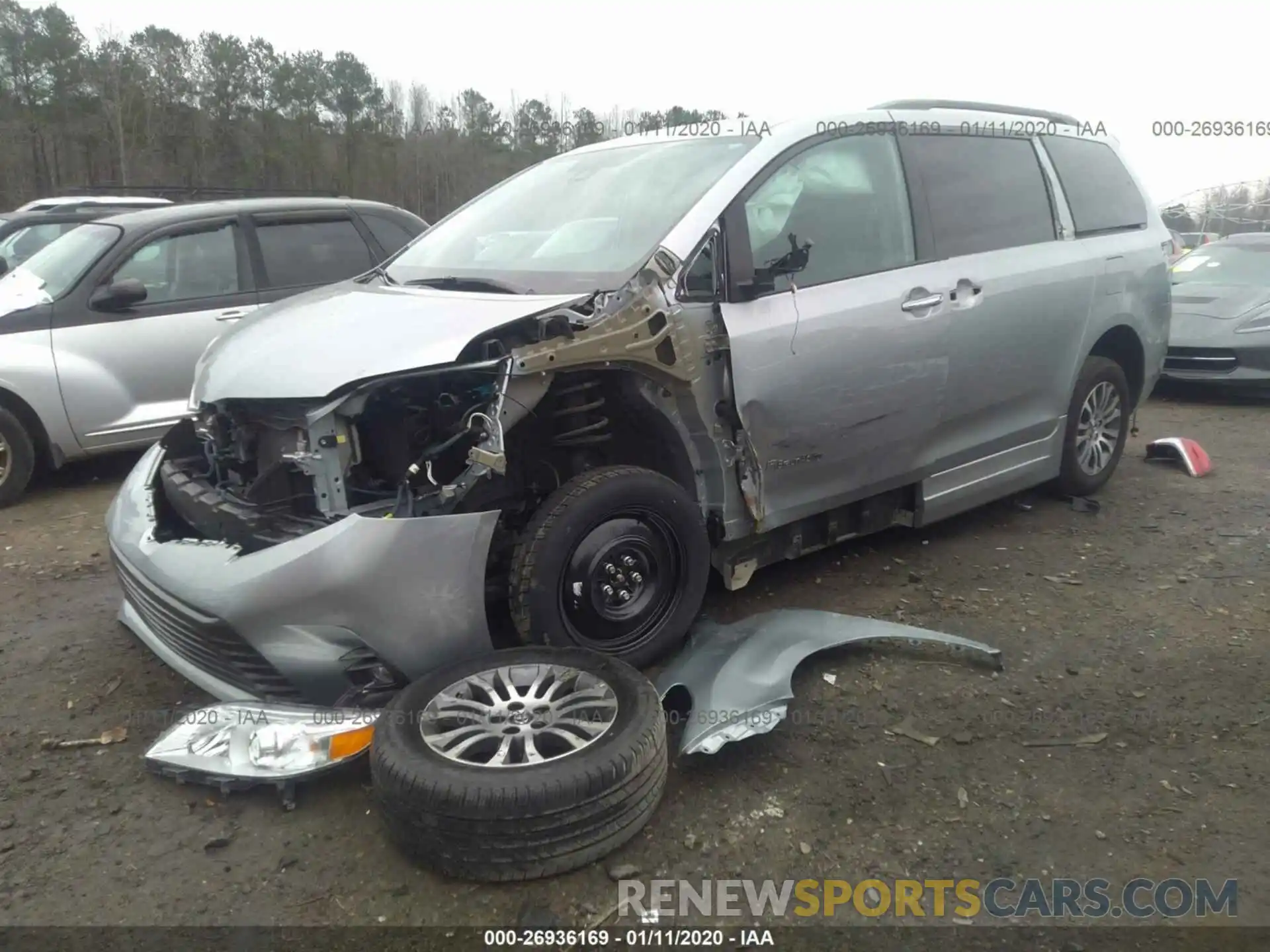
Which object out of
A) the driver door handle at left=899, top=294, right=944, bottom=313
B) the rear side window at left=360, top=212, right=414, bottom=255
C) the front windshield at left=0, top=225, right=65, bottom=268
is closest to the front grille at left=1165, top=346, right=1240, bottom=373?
the driver door handle at left=899, top=294, right=944, bottom=313

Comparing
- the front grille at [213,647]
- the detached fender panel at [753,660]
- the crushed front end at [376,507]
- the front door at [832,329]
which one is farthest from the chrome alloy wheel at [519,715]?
the front door at [832,329]

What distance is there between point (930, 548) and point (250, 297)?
4316mm

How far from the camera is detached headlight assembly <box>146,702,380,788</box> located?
2408 millimetres

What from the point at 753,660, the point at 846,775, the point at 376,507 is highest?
the point at 376,507

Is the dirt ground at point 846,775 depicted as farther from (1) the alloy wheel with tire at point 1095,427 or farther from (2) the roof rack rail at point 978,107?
(2) the roof rack rail at point 978,107

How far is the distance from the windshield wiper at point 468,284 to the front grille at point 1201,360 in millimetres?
6824

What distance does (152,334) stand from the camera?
17.8 feet

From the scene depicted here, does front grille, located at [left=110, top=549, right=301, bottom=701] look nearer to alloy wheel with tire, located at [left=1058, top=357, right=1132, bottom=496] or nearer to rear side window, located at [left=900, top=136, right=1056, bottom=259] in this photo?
rear side window, located at [left=900, top=136, right=1056, bottom=259]

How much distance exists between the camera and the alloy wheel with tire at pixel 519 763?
6.98ft

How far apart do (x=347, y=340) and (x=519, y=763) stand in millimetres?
1331

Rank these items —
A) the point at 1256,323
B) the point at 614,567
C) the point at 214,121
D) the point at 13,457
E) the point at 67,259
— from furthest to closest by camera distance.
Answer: the point at 214,121, the point at 1256,323, the point at 67,259, the point at 13,457, the point at 614,567

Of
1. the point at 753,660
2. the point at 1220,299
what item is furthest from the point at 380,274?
the point at 1220,299

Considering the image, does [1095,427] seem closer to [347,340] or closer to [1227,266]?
[347,340]

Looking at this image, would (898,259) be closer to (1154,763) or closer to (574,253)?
(574,253)
